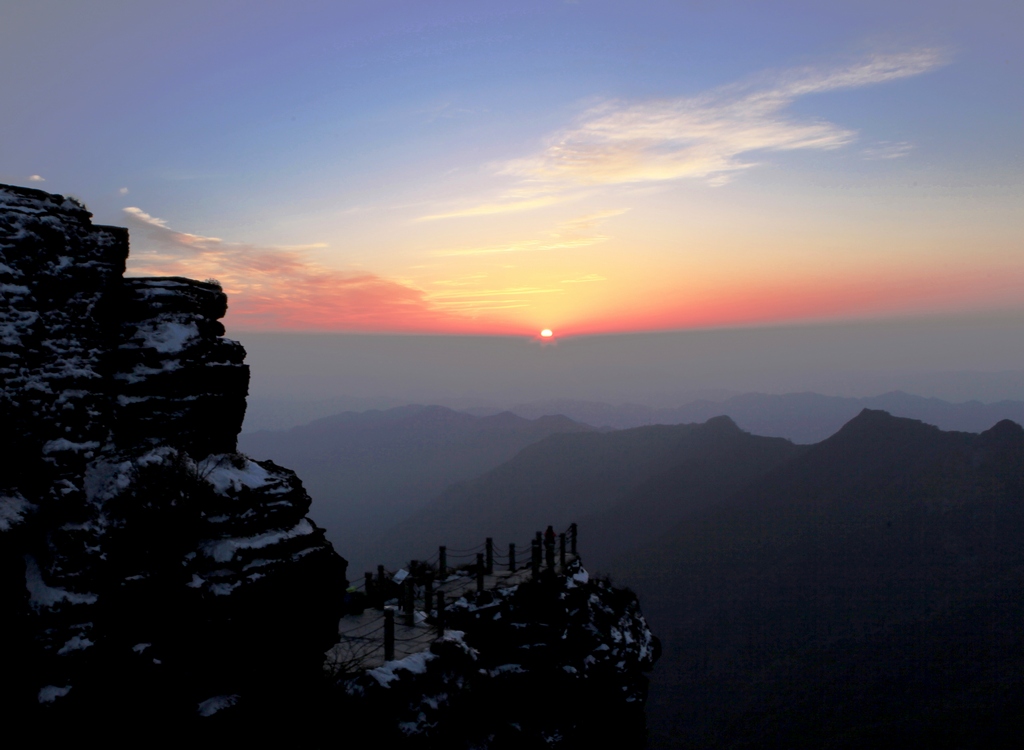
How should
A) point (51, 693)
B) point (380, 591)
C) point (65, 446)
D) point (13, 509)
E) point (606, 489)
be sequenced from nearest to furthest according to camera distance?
point (51, 693) → point (13, 509) → point (65, 446) → point (380, 591) → point (606, 489)

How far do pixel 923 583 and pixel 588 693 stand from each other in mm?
71186

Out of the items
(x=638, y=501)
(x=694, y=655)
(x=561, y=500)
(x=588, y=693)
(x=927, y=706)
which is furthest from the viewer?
(x=561, y=500)

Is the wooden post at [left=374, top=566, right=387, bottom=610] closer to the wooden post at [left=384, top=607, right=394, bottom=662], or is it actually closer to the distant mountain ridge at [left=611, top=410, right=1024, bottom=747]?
the wooden post at [left=384, top=607, right=394, bottom=662]

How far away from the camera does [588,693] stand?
22.8 meters

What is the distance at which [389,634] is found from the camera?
632 inches

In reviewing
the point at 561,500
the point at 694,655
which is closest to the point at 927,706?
the point at 694,655

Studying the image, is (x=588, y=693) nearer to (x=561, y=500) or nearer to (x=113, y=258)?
(x=113, y=258)

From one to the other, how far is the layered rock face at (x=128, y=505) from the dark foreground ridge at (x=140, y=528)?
3 centimetres

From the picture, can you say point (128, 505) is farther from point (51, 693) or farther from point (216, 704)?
point (216, 704)

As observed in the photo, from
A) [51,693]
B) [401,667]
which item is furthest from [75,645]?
[401,667]

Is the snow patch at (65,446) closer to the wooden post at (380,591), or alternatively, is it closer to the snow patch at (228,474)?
the snow patch at (228,474)

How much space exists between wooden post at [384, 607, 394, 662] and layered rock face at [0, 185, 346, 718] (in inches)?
137

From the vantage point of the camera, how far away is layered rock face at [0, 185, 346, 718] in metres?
8.95

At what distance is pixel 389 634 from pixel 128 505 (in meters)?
8.51
